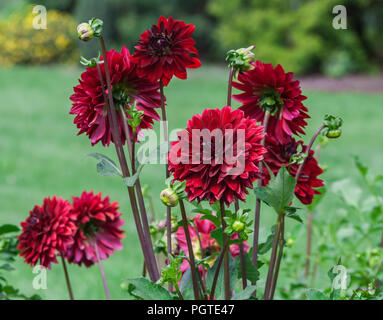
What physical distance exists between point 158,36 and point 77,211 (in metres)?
0.35

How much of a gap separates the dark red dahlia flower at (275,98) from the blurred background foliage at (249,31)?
256 inches

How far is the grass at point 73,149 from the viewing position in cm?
214

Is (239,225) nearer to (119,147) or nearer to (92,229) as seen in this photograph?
(119,147)

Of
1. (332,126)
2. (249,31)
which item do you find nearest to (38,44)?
(249,31)

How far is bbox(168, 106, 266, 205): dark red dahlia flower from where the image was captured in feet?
1.80

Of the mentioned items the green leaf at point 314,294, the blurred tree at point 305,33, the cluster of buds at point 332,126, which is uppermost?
the blurred tree at point 305,33

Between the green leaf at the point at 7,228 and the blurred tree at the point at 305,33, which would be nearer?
the green leaf at the point at 7,228

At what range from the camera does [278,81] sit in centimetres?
65

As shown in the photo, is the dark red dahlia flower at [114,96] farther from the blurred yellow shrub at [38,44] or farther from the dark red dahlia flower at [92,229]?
the blurred yellow shrub at [38,44]

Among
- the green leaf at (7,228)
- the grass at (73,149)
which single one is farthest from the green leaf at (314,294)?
the grass at (73,149)

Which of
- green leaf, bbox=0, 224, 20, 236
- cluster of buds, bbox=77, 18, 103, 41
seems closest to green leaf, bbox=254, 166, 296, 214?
cluster of buds, bbox=77, 18, 103, 41

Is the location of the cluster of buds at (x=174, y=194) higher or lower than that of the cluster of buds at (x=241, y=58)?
lower

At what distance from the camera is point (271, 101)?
658 mm

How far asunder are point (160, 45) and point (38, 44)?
25.0ft
